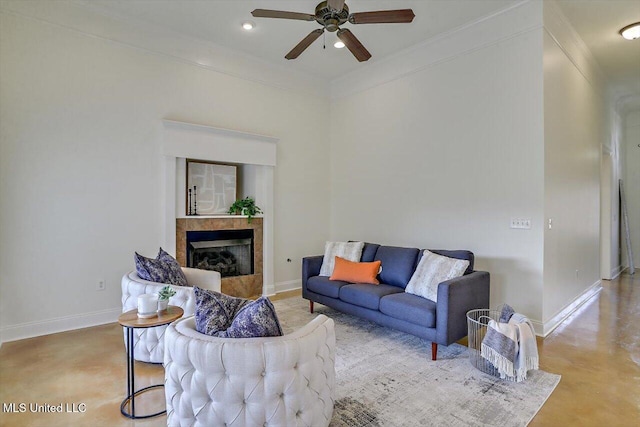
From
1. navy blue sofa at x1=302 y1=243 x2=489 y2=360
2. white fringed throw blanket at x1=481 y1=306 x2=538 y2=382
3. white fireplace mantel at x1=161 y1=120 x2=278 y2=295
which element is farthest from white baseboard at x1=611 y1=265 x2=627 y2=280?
white fireplace mantel at x1=161 y1=120 x2=278 y2=295

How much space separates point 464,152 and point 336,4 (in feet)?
7.66

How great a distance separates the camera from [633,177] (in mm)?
7109

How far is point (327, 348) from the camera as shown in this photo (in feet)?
6.06

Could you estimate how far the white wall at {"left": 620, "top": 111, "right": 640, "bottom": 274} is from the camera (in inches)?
277

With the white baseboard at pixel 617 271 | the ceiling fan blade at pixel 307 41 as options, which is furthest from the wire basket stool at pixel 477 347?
the white baseboard at pixel 617 271

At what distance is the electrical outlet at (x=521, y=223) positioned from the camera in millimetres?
3510

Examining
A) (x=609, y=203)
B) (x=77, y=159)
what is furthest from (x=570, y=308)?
(x=77, y=159)

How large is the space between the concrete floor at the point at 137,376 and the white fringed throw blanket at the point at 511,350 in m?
0.25

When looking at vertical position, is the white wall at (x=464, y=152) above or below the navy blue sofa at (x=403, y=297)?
above

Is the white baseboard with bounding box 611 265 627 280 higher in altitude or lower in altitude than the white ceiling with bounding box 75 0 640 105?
lower

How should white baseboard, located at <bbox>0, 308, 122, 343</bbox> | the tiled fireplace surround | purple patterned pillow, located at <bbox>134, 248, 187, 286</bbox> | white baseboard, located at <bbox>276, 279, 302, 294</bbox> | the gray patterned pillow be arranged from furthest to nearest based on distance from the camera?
1. white baseboard, located at <bbox>276, 279, 302, 294</bbox>
2. the tiled fireplace surround
3. white baseboard, located at <bbox>0, 308, 122, 343</bbox>
4. purple patterned pillow, located at <bbox>134, 248, 187, 286</bbox>
5. the gray patterned pillow

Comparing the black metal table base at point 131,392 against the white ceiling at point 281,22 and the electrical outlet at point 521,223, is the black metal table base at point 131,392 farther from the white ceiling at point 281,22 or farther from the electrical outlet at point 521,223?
the electrical outlet at point 521,223

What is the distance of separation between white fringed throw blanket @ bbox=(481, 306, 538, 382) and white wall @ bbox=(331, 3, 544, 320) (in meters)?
1.12

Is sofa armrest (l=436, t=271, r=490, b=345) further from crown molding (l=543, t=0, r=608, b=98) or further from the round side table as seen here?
crown molding (l=543, t=0, r=608, b=98)
